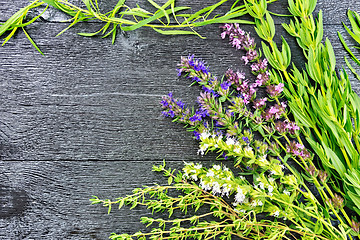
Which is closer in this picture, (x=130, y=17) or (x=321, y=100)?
(x=321, y=100)

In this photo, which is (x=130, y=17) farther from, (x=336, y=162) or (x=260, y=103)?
(x=336, y=162)

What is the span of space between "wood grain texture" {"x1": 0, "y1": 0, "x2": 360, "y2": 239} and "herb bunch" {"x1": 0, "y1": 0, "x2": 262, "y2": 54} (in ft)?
0.10

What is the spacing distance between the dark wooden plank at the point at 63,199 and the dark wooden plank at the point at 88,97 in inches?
1.8

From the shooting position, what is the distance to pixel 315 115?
81 centimetres

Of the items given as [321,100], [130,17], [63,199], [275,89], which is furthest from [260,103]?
[63,199]

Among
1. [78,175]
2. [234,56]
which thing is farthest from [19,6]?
[234,56]

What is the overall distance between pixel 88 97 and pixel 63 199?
13.1 inches

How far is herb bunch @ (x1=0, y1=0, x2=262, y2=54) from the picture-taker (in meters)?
0.84

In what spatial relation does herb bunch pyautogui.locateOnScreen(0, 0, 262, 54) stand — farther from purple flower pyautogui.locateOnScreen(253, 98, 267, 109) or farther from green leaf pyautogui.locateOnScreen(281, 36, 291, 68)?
purple flower pyautogui.locateOnScreen(253, 98, 267, 109)

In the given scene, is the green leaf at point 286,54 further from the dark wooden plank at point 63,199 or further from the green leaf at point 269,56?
the dark wooden plank at point 63,199

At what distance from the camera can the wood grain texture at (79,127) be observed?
86cm

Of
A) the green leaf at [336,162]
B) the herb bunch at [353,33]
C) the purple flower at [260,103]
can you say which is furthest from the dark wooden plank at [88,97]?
the herb bunch at [353,33]

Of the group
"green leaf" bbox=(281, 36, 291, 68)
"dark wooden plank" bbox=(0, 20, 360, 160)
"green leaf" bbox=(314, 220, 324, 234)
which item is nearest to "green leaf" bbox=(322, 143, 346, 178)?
"green leaf" bbox=(314, 220, 324, 234)

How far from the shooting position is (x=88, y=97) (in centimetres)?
88
